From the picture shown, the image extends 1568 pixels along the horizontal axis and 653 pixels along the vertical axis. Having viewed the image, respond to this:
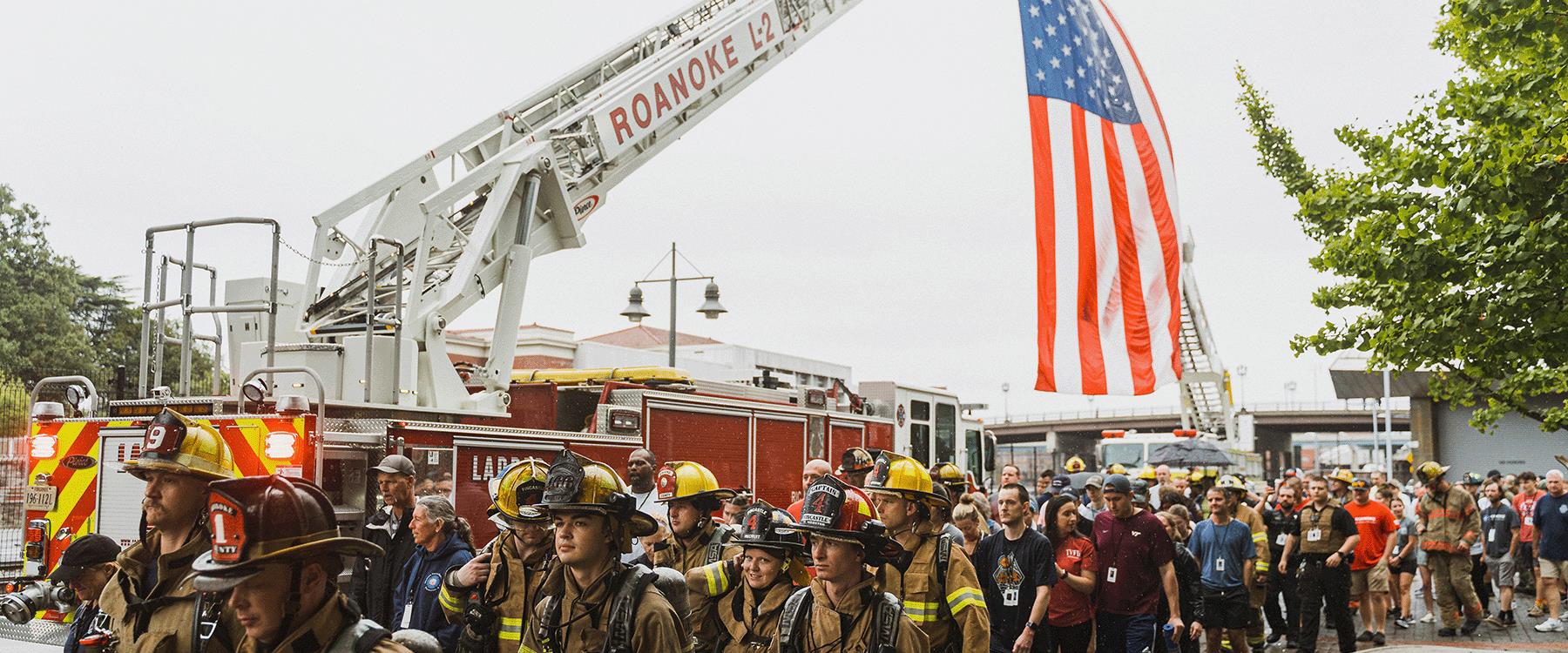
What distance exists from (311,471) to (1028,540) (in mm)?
4179

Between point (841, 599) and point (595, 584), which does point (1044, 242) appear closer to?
point (841, 599)

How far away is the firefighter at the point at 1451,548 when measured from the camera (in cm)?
1286

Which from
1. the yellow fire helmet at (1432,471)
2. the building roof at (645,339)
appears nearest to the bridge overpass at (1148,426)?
the building roof at (645,339)

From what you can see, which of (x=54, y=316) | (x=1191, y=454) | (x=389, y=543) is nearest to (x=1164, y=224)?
(x=389, y=543)

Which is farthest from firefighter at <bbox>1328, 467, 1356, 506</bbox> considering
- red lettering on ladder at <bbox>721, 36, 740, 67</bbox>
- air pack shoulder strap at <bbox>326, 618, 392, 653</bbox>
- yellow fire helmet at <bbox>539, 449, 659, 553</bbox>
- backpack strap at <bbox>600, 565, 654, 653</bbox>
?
air pack shoulder strap at <bbox>326, 618, 392, 653</bbox>

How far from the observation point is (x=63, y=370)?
123 ft

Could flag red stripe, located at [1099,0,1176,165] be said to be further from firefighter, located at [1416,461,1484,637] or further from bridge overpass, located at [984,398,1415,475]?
bridge overpass, located at [984,398,1415,475]

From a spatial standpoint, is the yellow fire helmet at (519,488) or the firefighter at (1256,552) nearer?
the yellow fire helmet at (519,488)

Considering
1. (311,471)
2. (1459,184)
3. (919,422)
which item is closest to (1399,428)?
(919,422)

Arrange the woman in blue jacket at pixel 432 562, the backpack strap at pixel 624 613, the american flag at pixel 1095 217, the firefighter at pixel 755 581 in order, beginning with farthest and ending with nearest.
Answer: the american flag at pixel 1095 217 → the woman in blue jacket at pixel 432 562 → the firefighter at pixel 755 581 → the backpack strap at pixel 624 613

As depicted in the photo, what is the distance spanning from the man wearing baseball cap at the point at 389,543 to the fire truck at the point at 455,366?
0.81 m

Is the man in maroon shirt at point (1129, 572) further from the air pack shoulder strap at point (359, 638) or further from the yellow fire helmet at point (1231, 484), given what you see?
the air pack shoulder strap at point (359, 638)

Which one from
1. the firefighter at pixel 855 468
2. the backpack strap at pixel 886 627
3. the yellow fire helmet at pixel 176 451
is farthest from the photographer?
the firefighter at pixel 855 468

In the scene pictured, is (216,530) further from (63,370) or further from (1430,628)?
(63,370)
